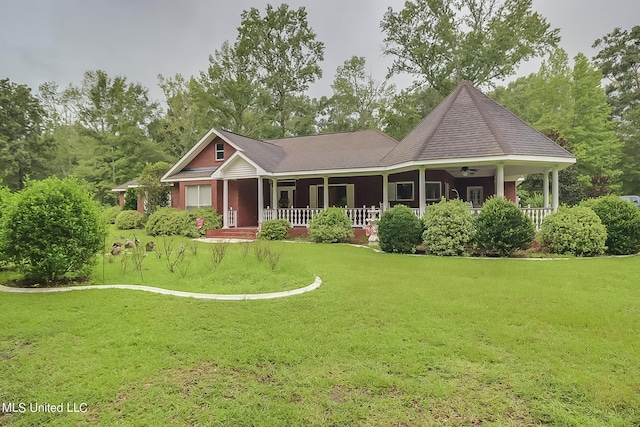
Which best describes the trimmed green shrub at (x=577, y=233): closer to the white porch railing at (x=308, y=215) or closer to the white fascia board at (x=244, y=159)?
the white porch railing at (x=308, y=215)

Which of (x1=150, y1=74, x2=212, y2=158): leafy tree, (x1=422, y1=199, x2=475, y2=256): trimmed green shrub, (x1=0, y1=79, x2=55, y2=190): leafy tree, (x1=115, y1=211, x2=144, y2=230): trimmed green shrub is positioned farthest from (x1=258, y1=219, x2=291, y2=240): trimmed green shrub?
(x1=0, y1=79, x2=55, y2=190): leafy tree

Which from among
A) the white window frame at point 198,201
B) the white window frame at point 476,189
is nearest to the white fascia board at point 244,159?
the white window frame at point 198,201

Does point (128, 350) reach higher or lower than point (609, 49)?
lower

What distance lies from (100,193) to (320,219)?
3056 cm

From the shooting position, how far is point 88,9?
579 inches

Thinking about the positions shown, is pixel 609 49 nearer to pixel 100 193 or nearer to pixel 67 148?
pixel 100 193

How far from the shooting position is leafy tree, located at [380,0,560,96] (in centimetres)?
2680

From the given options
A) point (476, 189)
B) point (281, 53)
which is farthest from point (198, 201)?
point (281, 53)

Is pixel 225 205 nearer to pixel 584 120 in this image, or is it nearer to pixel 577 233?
pixel 577 233

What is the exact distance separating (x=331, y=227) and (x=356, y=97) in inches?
1116

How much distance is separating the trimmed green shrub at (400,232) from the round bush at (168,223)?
36.8 ft

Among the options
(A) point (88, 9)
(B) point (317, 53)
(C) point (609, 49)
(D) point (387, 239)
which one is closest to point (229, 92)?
(B) point (317, 53)

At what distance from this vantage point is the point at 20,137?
3469 cm

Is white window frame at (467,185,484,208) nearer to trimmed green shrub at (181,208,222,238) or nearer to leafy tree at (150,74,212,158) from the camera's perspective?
trimmed green shrub at (181,208,222,238)
